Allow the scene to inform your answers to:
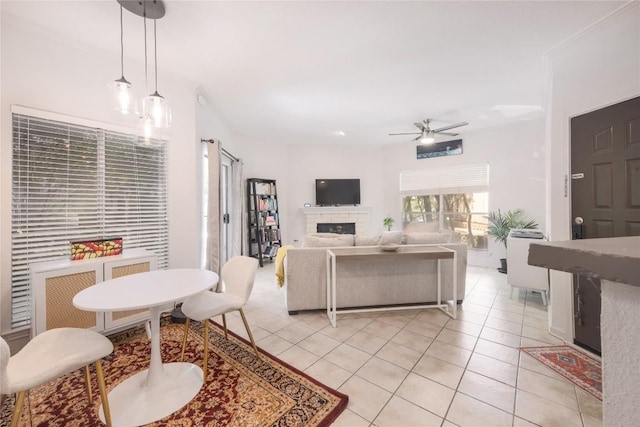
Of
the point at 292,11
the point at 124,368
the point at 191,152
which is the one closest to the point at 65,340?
the point at 124,368

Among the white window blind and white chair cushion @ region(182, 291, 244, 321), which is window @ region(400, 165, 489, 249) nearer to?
the white window blind

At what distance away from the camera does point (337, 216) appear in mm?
6215

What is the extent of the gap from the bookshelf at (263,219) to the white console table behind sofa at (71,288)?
2.95 m

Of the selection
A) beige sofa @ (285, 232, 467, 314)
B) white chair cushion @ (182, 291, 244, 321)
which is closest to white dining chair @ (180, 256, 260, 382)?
white chair cushion @ (182, 291, 244, 321)

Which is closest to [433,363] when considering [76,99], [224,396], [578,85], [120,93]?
[224,396]

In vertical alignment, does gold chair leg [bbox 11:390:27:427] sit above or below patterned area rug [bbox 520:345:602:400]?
above

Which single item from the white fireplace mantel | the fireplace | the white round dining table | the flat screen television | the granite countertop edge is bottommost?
the white round dining table

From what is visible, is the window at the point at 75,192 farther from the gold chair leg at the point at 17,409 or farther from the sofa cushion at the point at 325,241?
the sofa cushion at the point at 325,241

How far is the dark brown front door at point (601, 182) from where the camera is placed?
1.96 metres

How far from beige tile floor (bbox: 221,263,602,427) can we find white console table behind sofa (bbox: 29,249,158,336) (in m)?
1.05

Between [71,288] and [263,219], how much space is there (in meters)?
3.64

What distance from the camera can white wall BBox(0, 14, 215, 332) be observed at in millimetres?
2047

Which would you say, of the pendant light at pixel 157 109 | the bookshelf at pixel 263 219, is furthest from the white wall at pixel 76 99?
the bookshelf at pixel 263 219

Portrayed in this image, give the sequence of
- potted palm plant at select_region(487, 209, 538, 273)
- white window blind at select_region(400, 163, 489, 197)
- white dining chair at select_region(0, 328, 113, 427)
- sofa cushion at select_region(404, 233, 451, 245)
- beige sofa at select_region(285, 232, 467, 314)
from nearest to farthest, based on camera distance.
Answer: white dining chair at select_region(0, 328, 113, 427), beige sofa at select_region(285, 232, 467, 314), sofa cushion at select_region(404, 233, 451, 245), potted palm plant at select_region(487, 209, 538, 273), white window blind at select_region(400, 163, 489, 197)
